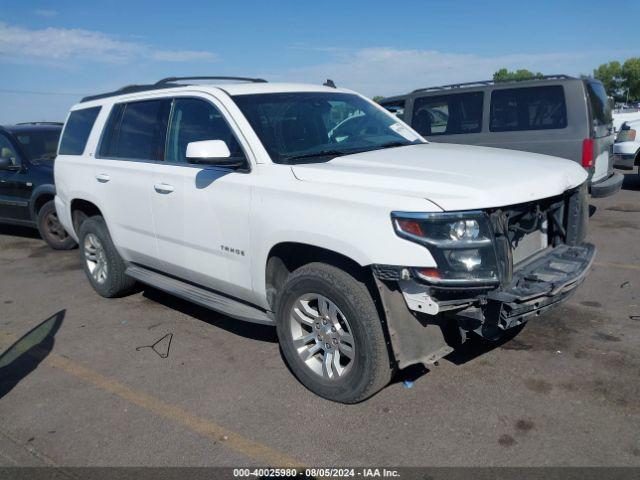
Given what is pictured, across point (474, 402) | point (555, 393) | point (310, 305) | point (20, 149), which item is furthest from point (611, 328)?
point (20, 149)

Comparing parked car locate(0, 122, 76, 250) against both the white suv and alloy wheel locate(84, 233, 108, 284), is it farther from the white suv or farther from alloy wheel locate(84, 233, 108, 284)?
the white suv

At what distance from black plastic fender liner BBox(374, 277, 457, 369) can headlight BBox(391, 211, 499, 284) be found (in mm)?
245

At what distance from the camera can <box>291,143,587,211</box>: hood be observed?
3.06 metres

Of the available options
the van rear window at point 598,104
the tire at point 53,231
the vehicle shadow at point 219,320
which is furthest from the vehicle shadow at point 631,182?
the tire at point 53,231

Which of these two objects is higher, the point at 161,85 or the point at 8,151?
the point at 161,85

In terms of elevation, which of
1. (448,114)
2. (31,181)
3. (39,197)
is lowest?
(39,197)

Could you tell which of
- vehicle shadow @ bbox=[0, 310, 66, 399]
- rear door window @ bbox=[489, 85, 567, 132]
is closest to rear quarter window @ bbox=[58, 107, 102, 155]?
vehicle shadow @ bbox=[0, 310, 66, 399]

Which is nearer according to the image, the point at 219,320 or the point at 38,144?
the point at 219,320

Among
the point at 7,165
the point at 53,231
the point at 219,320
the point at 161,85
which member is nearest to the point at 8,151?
the point at 7,165

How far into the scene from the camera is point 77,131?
6016 millimetres

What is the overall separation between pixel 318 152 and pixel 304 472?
82.1 inches

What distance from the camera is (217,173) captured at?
13.3ft

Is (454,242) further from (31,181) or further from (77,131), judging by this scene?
(31,181)

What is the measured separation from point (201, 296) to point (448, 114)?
17.8ft
